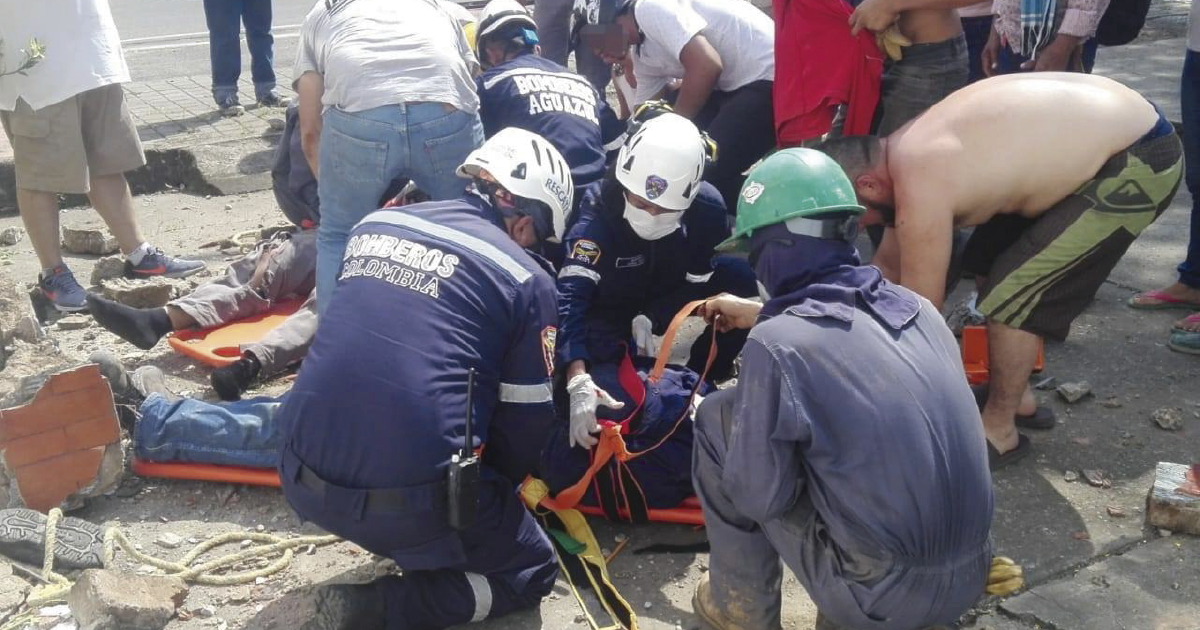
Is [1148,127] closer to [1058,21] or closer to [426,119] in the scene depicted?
[1058,21]

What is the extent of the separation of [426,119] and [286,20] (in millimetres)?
8375

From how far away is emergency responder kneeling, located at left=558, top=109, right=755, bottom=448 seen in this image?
149 inches

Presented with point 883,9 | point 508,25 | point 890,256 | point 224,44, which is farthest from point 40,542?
point 224,44

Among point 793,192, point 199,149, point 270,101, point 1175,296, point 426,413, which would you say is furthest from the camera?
point 270,101

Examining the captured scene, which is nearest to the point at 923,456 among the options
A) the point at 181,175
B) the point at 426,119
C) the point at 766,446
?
the point at 766,446

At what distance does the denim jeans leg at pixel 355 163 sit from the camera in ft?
13.9

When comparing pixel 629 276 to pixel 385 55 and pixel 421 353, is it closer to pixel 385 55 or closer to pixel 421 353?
pixel 385 55

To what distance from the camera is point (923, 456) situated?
252 centimetres

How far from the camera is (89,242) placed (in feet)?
19.5

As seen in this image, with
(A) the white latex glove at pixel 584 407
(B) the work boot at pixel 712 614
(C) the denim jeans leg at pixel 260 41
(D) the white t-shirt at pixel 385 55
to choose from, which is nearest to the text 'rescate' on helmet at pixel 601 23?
(D) the white t-shirt at pixel 385 55

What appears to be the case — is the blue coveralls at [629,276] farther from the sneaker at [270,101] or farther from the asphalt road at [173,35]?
the asphalt road at [173,35]

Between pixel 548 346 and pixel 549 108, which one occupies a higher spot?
pixel 549 108

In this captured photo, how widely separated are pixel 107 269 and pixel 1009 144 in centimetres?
409

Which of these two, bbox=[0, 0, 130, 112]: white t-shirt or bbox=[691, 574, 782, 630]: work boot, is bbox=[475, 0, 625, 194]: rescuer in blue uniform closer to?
bbox=[0, 0, 130, 112]: white t-shirt
